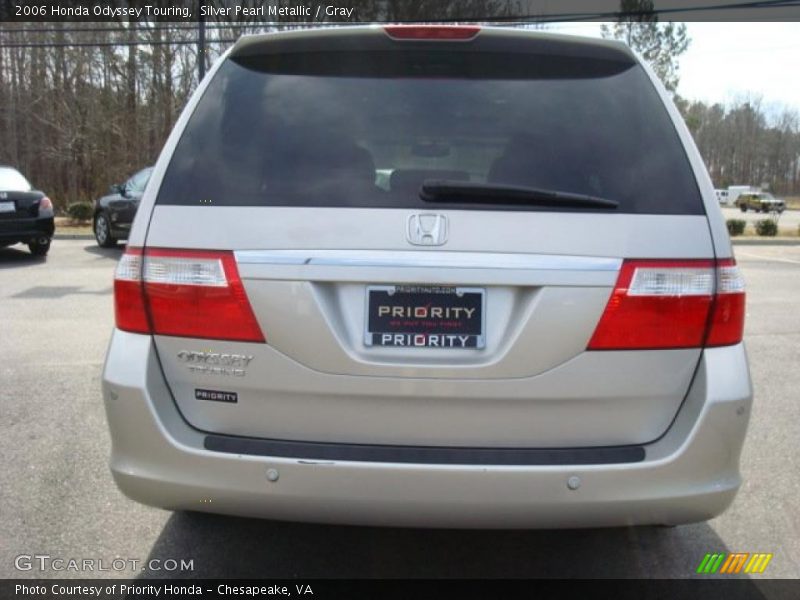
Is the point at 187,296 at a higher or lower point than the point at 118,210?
higher

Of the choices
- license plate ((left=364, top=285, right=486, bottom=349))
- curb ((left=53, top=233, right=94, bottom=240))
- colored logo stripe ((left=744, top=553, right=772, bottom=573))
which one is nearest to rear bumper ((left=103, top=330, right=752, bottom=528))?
license plate ((left=364, top=285, right=486, bottom=349))

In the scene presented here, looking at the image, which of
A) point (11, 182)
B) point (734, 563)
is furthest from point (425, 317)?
point (11, 182)

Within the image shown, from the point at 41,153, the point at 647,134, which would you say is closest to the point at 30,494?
the point at 647,134

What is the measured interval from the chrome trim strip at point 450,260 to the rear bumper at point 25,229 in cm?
1070

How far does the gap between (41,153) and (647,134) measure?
2962 cm

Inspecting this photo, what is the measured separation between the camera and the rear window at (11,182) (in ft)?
37.0

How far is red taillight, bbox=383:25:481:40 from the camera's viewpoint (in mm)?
2371

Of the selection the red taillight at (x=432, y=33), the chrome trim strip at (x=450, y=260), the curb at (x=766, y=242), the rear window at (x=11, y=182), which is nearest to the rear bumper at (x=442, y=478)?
the chrome trim strip at (x=450, y=260)

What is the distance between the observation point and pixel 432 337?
6.81ft

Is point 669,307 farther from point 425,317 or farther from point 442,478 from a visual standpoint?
point 442,478

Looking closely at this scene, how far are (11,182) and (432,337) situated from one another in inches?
451

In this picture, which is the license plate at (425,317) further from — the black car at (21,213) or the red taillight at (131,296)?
the black car at (21,213)

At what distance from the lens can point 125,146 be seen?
26.1m

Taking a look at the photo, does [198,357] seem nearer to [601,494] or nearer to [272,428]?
[272,428]
